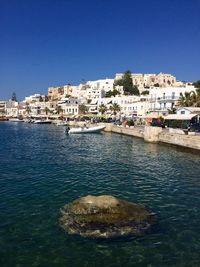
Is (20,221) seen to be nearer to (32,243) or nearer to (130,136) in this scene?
(32,243)

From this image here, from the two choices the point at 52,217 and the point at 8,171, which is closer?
the point at 52,217

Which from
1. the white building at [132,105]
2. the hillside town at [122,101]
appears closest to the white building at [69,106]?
the hillside town at [122,101]

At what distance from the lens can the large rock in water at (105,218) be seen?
1337 cm

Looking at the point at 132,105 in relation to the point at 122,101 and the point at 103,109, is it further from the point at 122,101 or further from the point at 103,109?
the point at 103,109

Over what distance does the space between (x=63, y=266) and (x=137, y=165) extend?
804 inches

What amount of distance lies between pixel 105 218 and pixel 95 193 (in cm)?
637

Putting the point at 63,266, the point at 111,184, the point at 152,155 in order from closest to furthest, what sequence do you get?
the point at 63,266 < the point at 111,184 < the point at 152,155

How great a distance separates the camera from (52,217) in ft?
51.2

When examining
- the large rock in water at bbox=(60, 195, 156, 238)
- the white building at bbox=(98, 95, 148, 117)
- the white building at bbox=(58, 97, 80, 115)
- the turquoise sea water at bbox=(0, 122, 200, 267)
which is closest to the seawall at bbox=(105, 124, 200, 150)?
the turquoise sea water at bbox=(0, 122, 200, 267)

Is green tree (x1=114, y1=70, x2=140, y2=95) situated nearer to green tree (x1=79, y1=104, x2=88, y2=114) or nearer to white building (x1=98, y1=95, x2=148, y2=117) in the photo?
green tree (x1=79, y1=104, x2=88, y2=114)

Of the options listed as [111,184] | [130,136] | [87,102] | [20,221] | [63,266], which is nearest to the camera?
[63,266]

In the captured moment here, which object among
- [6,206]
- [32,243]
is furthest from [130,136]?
[32,243]

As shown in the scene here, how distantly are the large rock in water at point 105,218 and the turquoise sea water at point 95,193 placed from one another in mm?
466

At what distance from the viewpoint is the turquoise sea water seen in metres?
11.7
